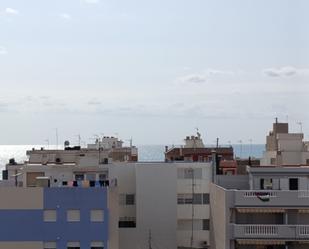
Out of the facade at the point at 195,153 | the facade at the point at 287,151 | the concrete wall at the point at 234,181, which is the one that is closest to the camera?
the concrete wall at the point at 234,181

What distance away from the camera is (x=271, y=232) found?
31109 millimetres

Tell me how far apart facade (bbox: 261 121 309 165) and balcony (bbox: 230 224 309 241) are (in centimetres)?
1901

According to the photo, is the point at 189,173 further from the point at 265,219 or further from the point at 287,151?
the point at 287,151

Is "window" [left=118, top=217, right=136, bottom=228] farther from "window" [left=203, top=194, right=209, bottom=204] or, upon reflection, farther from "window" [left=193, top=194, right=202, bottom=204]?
"window" [left=203, top=194, right=209, bottom=204]

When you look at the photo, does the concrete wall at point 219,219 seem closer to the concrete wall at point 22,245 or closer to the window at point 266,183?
the window at point 266,183

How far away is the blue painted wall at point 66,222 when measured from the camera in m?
32.7

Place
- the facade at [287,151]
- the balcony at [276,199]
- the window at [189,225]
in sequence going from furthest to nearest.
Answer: the facade at [287,151] < the window at [189,225] < the balcony at [276,199]

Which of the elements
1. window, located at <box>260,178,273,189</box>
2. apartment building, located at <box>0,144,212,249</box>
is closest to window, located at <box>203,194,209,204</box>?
apartment building, located at <box>0,144,212,249</box>

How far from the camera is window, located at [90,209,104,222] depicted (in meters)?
33.0

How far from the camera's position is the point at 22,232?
1278 inches

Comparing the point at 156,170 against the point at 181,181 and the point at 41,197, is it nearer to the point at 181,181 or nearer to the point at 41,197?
the point at 181,181

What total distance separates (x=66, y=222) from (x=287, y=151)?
954 inches

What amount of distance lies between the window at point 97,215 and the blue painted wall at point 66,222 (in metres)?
0.14

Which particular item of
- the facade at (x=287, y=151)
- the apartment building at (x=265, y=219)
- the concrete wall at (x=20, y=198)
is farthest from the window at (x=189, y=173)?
the concrete wall at (x=20, y=198)
